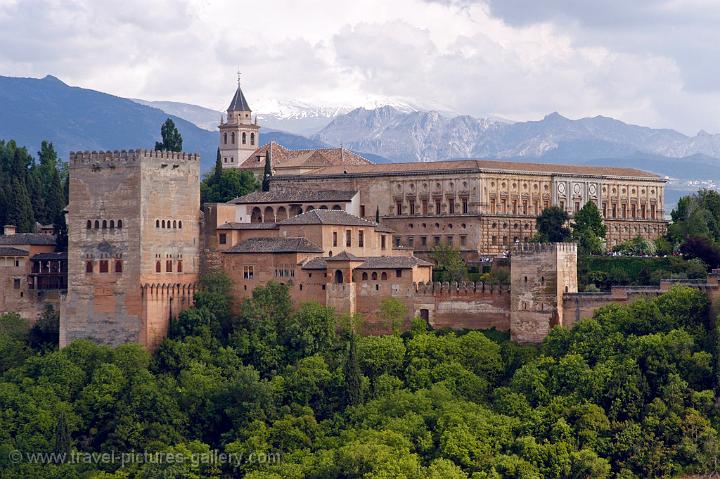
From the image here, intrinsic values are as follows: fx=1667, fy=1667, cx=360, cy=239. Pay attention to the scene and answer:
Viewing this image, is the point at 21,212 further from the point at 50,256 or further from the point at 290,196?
the point at 290,196

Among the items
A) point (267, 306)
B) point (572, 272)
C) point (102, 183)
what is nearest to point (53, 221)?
point (102, 183)

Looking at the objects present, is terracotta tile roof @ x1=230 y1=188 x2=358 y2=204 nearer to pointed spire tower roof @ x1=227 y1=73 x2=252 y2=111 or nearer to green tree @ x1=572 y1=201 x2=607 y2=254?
green tree @ x1=572 y1=201 x2=607 y2=254

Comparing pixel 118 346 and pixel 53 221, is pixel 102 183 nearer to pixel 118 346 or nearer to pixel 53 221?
pixel 118 346

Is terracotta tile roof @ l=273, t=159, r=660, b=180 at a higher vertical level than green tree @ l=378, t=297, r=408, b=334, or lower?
higher

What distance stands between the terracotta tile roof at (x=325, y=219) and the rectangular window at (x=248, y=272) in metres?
2.68

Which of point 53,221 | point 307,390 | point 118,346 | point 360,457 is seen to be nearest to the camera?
point 360,457

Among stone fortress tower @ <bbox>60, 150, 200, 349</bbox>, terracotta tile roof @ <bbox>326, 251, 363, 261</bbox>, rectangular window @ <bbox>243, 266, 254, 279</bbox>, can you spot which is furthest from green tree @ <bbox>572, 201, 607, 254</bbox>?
stone fortress tower @ <bbox>60, 150, 200, 349</bbox>

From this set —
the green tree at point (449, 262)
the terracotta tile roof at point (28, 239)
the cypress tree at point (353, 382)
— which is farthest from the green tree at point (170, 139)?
the cypress tree at point (353, 382)

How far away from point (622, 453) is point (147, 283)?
22.1m

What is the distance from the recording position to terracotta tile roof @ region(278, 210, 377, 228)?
7225 cm


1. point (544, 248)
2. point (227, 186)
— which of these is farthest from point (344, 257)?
point (227, 186)

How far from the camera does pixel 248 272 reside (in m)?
71.4

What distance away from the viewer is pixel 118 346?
229 ft

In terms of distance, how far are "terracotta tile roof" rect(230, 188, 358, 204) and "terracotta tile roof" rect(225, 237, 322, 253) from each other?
24.0ft
